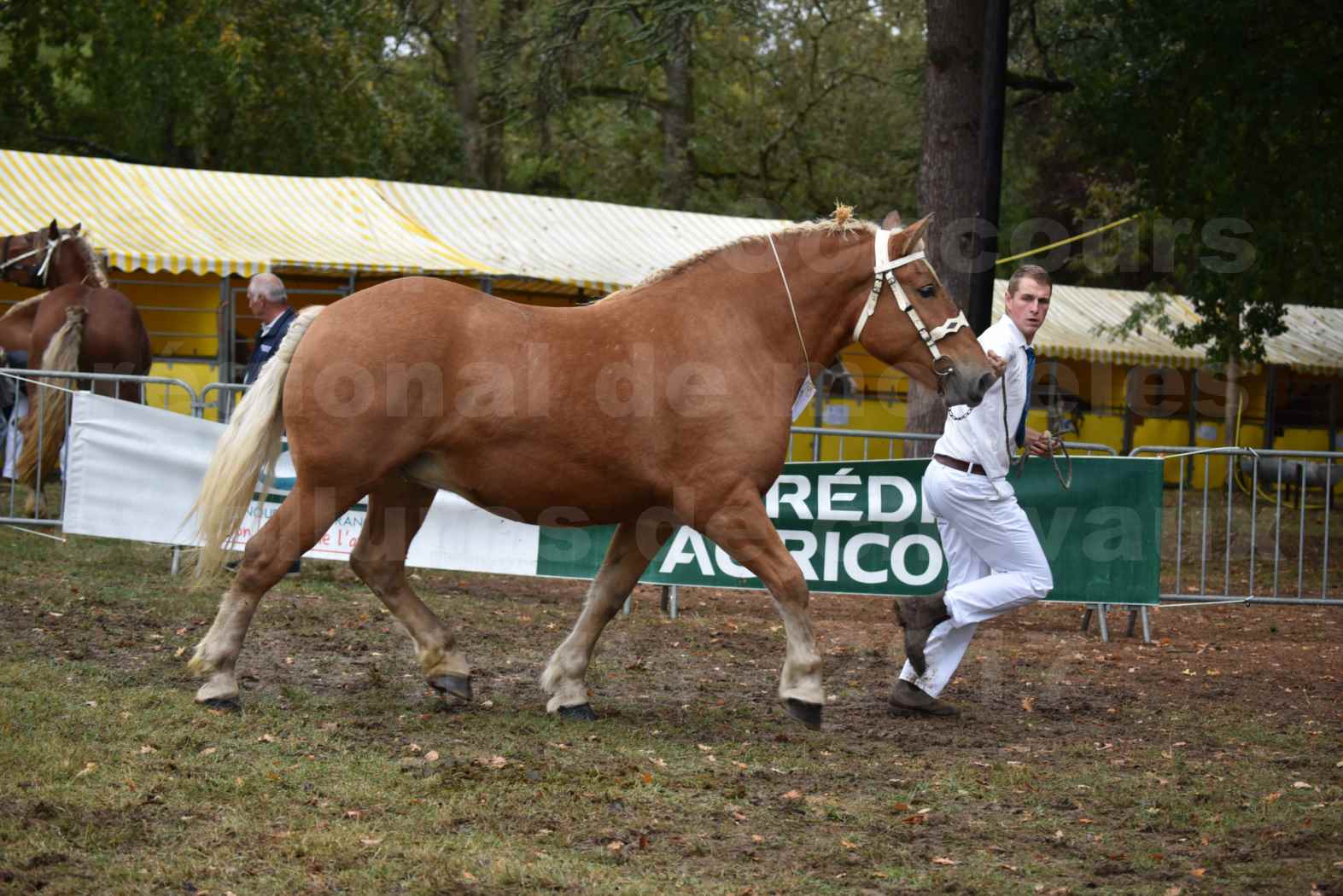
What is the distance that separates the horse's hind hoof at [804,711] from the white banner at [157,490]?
4.34 m

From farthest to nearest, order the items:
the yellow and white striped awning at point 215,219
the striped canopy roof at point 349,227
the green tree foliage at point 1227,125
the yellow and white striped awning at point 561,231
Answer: the yellow and white striped awning at point 561,231 → the striped canopy roof at point 349,227 → the yellow and white striped awning at point 215,219 → the green tree foliage at point 1227,125

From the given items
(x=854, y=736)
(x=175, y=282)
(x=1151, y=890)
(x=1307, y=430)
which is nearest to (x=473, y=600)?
(x=854, y=736)

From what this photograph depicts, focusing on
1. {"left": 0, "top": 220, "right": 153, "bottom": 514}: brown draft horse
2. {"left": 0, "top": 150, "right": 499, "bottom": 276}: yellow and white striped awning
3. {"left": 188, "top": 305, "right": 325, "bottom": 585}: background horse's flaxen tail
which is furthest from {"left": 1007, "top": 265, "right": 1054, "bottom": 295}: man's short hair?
{"left": 0, "top": 150, "right": 499, "bottom": 276}: yellow and white striped awning

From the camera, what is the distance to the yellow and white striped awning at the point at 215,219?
17359mm

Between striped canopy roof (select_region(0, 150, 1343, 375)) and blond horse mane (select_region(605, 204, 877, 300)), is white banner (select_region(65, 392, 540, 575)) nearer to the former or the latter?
blond horse mane (select_region(605, 204, 877, 300))

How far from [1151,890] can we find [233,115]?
2858cm

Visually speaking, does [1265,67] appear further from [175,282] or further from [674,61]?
[175,282]

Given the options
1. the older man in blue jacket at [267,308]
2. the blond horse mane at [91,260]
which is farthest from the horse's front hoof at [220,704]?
the blond horse mane at [91,260]

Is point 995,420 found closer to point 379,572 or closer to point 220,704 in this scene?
point 379,572

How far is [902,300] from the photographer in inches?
238

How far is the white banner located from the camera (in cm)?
981

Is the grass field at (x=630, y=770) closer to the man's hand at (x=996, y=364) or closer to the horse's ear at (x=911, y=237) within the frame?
the man's hand at (x=996, y=364)

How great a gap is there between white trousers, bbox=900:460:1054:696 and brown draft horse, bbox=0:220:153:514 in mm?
6818

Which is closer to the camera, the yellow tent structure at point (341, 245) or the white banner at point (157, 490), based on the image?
the white banner at point (157, 490)
